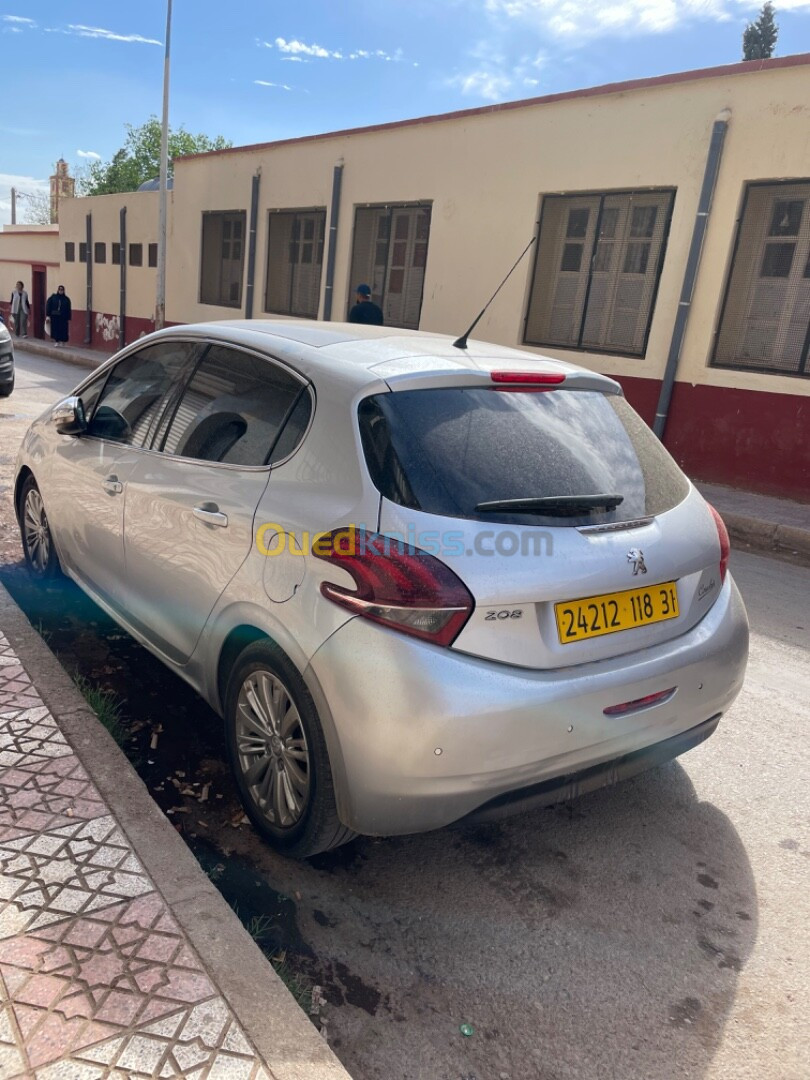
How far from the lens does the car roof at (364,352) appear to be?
2602 millimetres

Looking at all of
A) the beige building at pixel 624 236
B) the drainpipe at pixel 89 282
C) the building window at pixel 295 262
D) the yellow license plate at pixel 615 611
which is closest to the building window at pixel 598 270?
the beige building at pixel 624 236

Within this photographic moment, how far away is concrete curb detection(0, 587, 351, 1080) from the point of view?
184cm

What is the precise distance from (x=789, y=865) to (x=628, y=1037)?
1.06 meters

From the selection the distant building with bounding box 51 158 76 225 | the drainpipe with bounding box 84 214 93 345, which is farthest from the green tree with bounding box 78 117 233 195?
the drainpipe with bounding box 84 214 93 345

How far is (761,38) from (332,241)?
138 feet

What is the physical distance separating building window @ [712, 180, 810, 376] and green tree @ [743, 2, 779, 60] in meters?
43.1

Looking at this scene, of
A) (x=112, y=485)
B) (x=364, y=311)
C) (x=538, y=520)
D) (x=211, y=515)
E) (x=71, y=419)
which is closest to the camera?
(x=538, y=520)

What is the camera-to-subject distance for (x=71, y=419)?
3904 millimetres

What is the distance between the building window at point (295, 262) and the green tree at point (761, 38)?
3945 cm

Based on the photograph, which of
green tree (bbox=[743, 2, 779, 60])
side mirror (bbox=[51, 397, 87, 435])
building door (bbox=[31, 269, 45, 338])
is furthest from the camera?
green tree (bbox=[743, 2, 779, 60])

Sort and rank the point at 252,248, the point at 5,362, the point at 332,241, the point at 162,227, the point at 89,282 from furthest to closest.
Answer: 1. the point at 89,282
2. the point at 162,227
3. the point at 252,248
4. the point at 332,241
5. the point at 5,362

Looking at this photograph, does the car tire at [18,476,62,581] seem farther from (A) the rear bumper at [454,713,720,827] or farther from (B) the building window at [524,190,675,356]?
(B) the building window at [524,190,675,356]

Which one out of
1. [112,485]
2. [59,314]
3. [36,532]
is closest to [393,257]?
[36,532]

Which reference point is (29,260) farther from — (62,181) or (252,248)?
(62,181)
